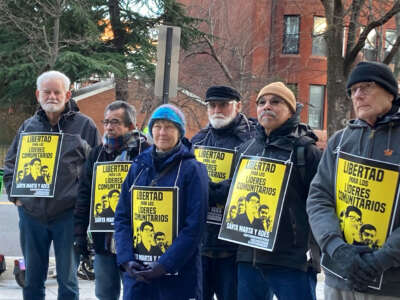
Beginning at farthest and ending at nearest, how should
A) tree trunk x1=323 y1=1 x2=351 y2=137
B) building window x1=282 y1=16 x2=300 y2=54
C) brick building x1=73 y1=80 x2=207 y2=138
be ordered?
building window x1=282 y1=16 x2=300 y2=54, brick building x1=73 y1=80 x2=207 y2=138, tree trunk x1=323 y1=1 x2=351 y2=137

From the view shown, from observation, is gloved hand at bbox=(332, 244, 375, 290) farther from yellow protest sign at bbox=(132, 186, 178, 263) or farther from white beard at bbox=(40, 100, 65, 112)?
white beard at bbox=(40, 100, 65, 112)

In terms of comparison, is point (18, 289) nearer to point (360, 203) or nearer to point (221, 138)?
point (221, 138)

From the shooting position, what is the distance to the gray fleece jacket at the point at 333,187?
9.28 ft

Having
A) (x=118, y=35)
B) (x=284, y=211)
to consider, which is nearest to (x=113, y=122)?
(x=284, y=211)

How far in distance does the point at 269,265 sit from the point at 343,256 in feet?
2.88

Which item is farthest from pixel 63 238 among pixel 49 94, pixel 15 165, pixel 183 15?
pixel 183 15

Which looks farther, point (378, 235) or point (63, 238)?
point (63, 238)

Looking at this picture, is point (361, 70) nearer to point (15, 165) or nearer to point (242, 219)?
point (242, 219)

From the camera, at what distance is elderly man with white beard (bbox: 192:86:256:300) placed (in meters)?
4.18

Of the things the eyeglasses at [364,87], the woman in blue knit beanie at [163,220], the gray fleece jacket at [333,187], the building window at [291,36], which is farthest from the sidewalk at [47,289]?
the building window at [291,36]

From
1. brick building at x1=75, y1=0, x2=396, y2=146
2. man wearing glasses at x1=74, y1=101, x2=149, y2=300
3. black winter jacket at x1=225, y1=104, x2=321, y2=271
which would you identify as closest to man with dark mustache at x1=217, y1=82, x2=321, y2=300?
black winter jacket at x1=225, y1=104, x2=321, y2=271

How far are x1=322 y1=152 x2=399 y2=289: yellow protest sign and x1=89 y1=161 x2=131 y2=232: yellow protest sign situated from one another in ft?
6.27

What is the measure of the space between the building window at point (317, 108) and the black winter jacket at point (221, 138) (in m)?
27.5

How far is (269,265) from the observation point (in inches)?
143
